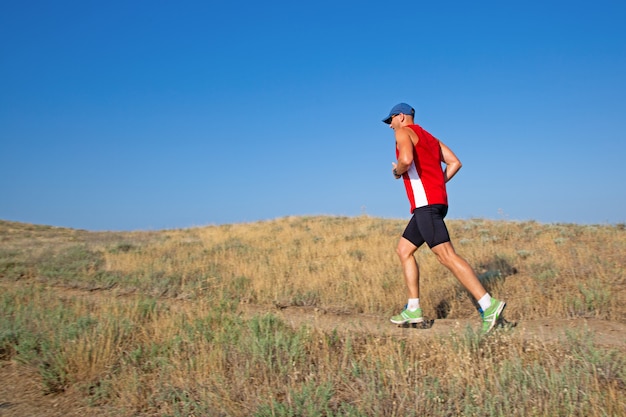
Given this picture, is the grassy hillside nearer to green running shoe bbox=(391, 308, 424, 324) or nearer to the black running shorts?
green running shoe bbox=(391, 308, 424, 324)

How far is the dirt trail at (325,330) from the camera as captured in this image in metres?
3.80

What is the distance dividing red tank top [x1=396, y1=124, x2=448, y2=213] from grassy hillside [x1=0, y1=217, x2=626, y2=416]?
4.97 ft

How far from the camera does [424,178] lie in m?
5.13

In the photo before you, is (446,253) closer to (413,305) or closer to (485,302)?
(485,302)

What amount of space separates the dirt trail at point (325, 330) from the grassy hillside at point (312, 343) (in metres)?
0.11

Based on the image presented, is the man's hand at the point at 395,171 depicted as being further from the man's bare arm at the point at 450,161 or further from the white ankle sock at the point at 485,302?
the white ankle sock at the point at 485,302


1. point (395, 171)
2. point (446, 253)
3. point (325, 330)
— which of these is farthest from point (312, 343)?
point (395, 171)

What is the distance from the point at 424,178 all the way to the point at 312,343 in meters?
2.20

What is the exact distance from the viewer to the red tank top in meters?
5.11

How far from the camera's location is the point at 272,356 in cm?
419

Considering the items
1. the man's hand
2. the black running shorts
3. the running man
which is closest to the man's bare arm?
the running man

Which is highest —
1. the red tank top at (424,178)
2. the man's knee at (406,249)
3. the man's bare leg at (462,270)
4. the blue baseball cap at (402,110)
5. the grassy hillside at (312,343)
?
the blue baseball cap at (402,110)

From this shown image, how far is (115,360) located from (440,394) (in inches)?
120

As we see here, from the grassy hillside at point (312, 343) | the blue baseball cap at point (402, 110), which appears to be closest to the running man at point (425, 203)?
the blue baseball cap at point (402, 110)
